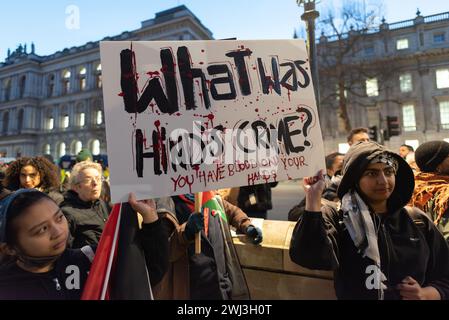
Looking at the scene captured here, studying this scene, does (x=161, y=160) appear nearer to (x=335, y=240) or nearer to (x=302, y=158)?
(x=302, y=158)

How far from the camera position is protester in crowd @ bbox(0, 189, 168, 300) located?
3.89 feet

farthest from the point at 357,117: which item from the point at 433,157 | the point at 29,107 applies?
the point at 29,107

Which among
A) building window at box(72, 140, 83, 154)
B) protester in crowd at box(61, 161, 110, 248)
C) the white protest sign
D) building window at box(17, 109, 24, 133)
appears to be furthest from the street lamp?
building window at box(17, 109, 24, 133)

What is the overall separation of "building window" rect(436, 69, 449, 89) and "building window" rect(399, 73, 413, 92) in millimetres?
2195

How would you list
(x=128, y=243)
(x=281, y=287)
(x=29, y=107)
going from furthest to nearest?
1. (x=29, y=107)
2. (x=281, y=287)
3. (x=128, y=243)

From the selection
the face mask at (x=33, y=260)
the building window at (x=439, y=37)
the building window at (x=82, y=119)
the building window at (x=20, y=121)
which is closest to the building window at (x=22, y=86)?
the building window at (x=20, y=121)

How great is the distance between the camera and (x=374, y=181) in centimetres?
142

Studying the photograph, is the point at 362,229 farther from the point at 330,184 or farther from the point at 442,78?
the point at 442,78

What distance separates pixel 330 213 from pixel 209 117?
0.79 m

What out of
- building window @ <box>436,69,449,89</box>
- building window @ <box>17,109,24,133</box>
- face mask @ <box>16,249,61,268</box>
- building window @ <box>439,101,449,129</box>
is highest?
building window @ <box>17,109,24,133</box>

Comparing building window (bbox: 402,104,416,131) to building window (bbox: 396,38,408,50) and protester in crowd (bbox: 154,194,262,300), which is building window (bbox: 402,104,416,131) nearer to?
building window (bbox: 396,38,408,50)

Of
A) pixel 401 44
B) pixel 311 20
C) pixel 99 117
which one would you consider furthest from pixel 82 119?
pixel 311 20

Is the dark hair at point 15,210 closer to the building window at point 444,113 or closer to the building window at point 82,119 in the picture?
the building window at point 444,113
